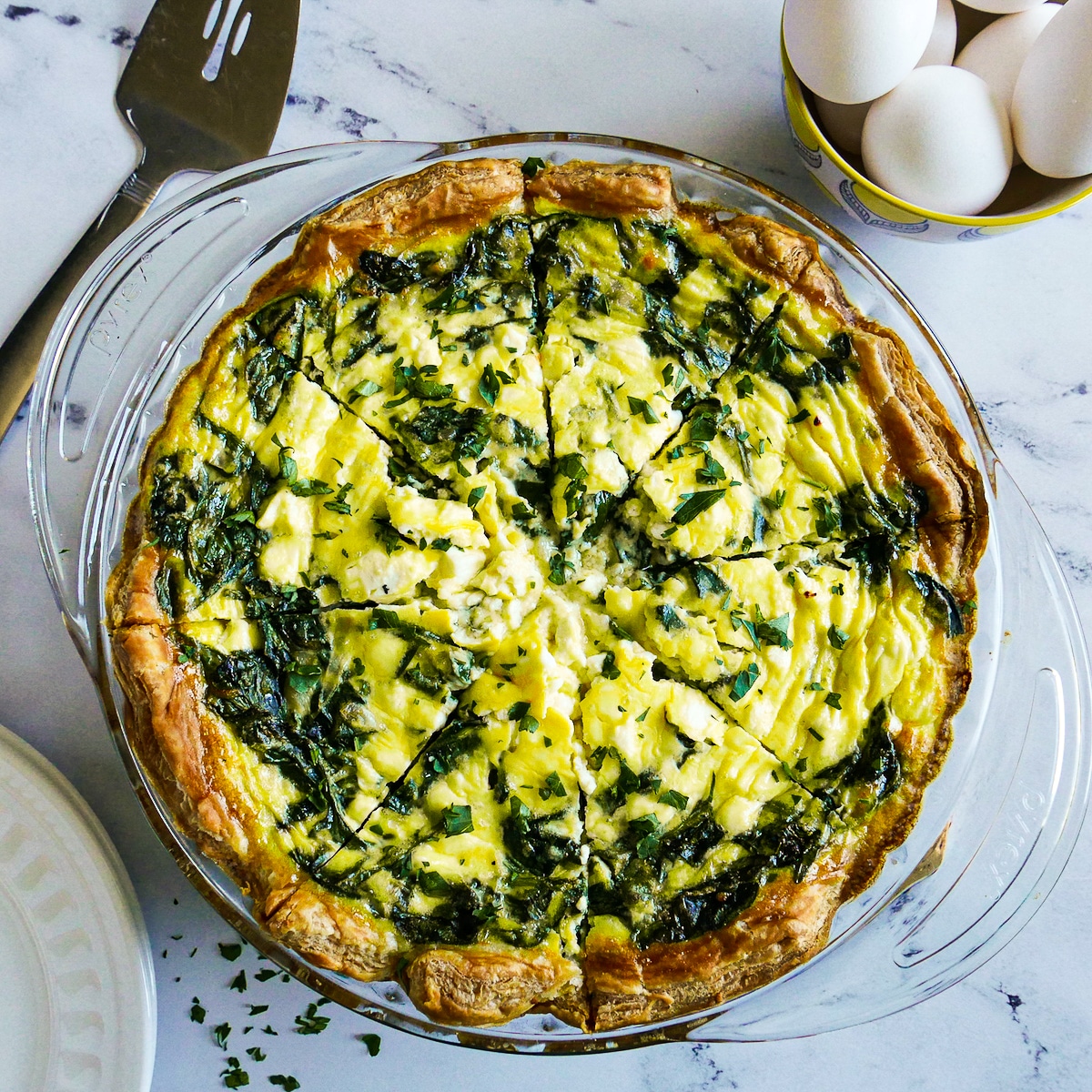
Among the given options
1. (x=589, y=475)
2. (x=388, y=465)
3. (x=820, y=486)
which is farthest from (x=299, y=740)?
(x=820, y=486)

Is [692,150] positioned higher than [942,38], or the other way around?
[942,38]

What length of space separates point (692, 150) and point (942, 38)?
0.79 meters

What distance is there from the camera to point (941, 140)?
8.69ft

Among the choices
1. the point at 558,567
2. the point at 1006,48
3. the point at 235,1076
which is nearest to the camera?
the point at 558,567

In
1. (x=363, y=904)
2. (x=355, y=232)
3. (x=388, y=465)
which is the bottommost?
(x=363, y=904)

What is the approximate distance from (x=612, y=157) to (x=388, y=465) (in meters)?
1.13

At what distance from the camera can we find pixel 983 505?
258 centimetres

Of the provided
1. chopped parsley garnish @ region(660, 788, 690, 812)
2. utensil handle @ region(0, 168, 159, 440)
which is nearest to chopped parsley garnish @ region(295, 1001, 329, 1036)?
chopped parsley garnish @ region(660, 788, 690, 812)

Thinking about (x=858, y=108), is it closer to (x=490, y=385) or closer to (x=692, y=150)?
(x=692, y=150)

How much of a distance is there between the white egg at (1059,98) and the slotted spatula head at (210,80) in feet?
7.18

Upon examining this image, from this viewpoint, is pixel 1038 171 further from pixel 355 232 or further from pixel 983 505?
pixel 355 232

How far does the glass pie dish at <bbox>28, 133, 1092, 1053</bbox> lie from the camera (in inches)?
109

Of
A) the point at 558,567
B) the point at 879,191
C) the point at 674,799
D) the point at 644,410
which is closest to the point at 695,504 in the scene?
the point at 644,410

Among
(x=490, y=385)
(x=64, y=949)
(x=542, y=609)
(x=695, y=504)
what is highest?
(x=490, y=385)
